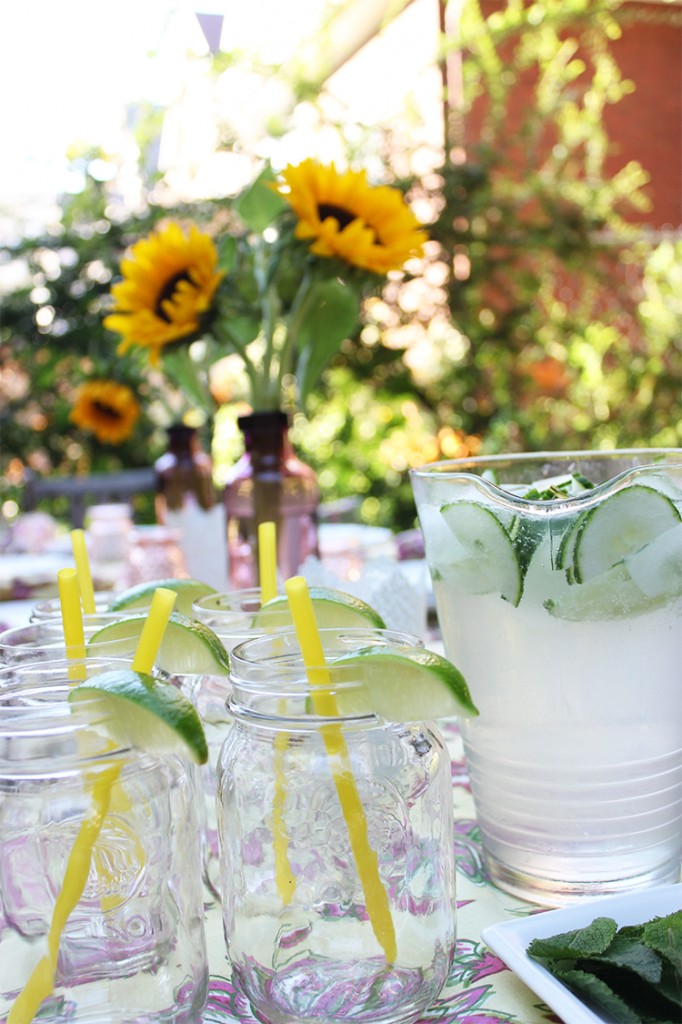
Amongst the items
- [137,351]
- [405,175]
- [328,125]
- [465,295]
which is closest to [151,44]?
[328,125]

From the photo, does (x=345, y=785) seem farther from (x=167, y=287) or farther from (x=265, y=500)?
(x=167, y=287)

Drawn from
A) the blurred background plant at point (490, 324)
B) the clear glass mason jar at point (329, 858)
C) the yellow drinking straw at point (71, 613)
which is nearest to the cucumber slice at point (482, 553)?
the clear glass mason jar at point (329, 858)

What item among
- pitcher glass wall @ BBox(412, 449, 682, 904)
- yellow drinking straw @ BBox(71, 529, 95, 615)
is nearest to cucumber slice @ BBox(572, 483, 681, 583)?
pitcher glass wall @ BBox(412, 449, 682, 904)

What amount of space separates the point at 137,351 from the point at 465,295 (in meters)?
2.54

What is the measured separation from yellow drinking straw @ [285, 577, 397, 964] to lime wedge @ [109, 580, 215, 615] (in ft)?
0.54

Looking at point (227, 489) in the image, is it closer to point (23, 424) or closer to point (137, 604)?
point (137, 604)

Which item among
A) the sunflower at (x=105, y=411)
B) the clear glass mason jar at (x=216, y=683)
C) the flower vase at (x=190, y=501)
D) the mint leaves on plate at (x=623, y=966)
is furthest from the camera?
the sunflower at (x=105, y=411)

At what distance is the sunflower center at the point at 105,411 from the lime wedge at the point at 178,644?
1.59m

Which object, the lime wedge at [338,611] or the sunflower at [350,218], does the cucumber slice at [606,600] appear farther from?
the sunflower at [350,218]

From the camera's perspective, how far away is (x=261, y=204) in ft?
3.81

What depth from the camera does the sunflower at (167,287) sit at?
1.14 m

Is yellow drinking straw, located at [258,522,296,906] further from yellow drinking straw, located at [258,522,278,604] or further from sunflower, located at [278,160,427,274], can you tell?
sunflower, located at [278,160,427,274]

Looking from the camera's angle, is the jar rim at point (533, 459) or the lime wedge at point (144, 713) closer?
the lime wedge at point (144, 713)

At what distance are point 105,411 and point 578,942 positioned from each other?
1.81 meters
